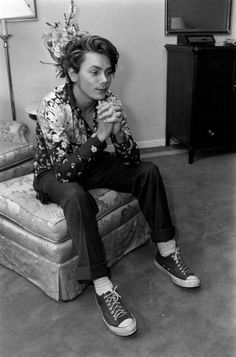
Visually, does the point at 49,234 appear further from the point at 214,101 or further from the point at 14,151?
the point at 214,101

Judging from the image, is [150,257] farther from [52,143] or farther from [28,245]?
[52,143]

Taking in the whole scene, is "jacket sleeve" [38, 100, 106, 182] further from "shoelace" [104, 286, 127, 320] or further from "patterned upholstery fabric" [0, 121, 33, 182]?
"patterned upholstery fabric" [0, 121, 33, 182]

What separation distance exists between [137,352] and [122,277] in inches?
16.9

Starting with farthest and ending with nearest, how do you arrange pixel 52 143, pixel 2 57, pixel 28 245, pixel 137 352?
pixel 2 57
pixel 28 245
pixel 52 143
pixel 137 352

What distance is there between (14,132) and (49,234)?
0.92 m

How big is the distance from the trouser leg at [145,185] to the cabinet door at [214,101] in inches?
54.0

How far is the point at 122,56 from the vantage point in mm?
3002

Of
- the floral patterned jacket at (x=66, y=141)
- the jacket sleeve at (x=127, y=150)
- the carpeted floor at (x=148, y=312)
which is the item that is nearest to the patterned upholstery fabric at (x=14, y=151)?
the floral patterned jacket at (x=66, y=141)

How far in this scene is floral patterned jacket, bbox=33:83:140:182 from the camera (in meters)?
1.44

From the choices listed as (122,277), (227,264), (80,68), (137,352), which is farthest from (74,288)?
(80,68)

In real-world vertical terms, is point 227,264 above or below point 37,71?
below

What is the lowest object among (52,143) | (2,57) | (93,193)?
(93,193)

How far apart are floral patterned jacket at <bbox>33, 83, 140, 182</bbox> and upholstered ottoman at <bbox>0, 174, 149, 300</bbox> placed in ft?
0.49

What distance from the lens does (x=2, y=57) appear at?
2.67 metres
